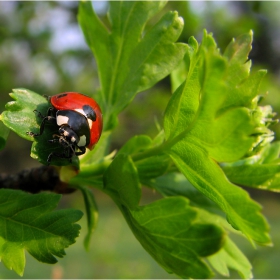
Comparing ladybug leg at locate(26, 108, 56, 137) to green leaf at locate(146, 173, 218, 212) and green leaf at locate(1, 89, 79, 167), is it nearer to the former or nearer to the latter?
green leaf at locate(1, 89, 79, 167)

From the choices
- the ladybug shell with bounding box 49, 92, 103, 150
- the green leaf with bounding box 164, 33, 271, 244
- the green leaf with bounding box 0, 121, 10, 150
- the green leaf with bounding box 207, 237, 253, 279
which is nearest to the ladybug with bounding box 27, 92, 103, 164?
the ladybug shell with bounding box 49, 92, 103, 150

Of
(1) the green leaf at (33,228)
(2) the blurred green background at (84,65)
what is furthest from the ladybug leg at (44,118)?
(2) the blurred green background at (84,65)

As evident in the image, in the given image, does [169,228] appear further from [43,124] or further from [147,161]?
[43,124]

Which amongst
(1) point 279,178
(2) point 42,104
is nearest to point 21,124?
(2) point 42,104

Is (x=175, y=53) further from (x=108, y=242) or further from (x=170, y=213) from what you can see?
(x=108, y=242)

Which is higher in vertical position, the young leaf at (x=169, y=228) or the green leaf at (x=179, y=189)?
the young leaf at (x=169, y=228)

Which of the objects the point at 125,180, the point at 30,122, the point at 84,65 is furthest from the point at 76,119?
the point at 84,65

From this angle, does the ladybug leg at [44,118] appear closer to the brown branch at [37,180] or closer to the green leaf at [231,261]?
the brown branch at [37,180]
